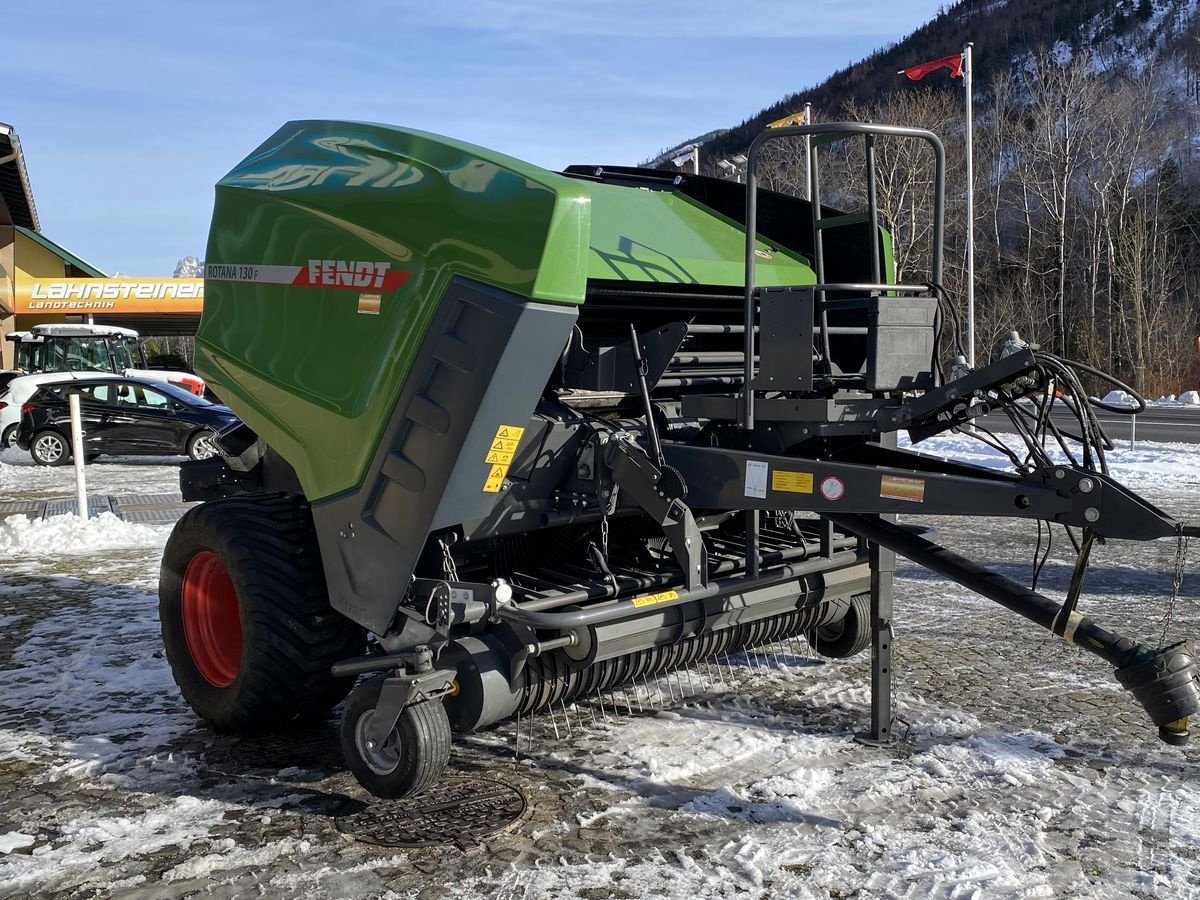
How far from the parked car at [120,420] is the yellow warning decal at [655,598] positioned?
12.4 m

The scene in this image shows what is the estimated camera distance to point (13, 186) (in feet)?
99.1

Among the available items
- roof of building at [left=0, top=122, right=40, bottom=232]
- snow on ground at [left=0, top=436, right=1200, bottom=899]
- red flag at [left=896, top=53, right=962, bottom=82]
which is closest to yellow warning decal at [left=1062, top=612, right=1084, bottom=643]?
snow on ground at [left=0, top=436, right=1200, bottom=899]

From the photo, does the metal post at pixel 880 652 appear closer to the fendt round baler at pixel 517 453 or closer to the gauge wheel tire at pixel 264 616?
the fendt round baler at pixel 517 453

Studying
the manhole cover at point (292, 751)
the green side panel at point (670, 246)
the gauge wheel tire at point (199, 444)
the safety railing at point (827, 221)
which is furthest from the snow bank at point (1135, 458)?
the gauge wheel tire at point (199, 444)

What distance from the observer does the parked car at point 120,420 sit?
50.1ft

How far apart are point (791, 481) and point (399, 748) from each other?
1538 mm

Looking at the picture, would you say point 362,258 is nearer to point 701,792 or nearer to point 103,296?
point 701,792

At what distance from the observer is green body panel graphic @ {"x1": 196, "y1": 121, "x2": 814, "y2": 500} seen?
11.2ft

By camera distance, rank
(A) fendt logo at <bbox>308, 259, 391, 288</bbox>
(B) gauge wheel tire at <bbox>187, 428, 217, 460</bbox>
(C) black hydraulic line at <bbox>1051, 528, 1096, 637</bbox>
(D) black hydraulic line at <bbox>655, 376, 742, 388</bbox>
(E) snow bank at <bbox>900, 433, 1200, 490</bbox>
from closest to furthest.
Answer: (C) black hydraulic line at <bbox>1051, 528, 1096, 637</bbox> → (A) fendt logo at <bbox>308, 259, 391, 288</bbox> → (D) black hydraulic line at <bbox>655, 376, 742, 388</bbox> → (E) snow bank at <bbox>900, 433, 1200, 490</bbox> → (B) gauge wheel tire at <bbox>187, 428, 217, 460</bbox>

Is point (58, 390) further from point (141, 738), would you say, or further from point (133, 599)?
point (141, 738)

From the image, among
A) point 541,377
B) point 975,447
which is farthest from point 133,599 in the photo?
point 975,447

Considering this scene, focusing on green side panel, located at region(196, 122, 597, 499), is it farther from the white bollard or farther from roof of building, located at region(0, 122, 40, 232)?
roof of building, located at region(0, 122, 40, 232)

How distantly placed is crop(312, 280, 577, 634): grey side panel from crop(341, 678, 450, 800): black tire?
0.89ft

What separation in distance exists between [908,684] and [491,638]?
2.12 metres
